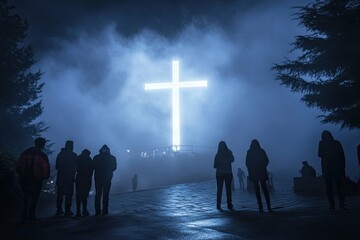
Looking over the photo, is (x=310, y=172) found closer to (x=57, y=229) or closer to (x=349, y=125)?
(x=349, y=125)

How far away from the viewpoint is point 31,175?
761 cm

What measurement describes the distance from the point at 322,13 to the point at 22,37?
1993 cm

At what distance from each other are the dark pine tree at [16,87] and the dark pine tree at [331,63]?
16815mm

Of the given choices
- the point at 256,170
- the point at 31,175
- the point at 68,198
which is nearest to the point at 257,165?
the point at 256,170

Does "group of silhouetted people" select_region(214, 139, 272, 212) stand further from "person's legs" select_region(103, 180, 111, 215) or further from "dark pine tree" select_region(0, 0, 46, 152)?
"dark pine tree" select_region(0, 0, 46, 152)

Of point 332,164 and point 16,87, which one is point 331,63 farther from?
point 16,87

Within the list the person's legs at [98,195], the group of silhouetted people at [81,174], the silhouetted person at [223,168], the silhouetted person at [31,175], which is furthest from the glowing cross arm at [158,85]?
the silhouetted person at [31,175]

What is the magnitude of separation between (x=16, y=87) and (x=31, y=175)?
53.0ft

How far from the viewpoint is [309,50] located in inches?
595

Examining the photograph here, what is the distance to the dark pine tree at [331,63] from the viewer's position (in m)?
13.4

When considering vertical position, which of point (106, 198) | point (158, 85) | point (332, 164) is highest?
point (158, 85)

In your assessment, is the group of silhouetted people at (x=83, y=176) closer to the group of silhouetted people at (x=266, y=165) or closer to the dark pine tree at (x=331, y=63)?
the group of silhouetted people at (x=266, y=165)

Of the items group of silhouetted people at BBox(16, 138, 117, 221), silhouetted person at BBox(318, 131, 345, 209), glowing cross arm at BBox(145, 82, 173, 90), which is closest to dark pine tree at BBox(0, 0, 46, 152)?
glowing cross arm at BBox(145, 82, 173, 90)

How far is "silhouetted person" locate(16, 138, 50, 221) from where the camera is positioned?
756cm
